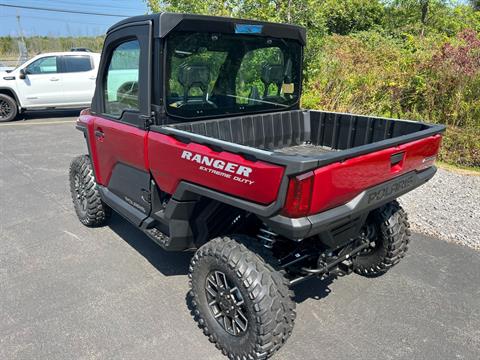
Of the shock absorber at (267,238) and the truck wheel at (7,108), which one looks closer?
the shock absorber at (267,238)

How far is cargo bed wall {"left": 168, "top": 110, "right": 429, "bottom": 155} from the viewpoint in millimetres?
3270

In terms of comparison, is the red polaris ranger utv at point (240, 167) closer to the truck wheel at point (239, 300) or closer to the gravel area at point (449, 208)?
the truck wheel at point (239, 300)

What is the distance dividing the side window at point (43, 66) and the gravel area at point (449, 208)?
9.77 metres

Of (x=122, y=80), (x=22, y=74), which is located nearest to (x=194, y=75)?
(x=122, y=80)

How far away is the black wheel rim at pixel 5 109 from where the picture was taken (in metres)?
10.8

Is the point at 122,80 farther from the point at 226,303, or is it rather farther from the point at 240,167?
the point at 226,303

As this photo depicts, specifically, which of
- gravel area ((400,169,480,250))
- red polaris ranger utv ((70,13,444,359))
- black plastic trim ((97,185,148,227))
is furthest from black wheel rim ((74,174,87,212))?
gravel area ((400,169,480,250))

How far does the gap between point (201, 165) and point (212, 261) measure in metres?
0.62

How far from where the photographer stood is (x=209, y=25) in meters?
2.96

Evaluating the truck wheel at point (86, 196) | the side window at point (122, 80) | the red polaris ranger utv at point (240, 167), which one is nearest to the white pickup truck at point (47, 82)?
the truck wheel at point (86, 196)

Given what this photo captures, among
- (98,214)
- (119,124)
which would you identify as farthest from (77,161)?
(119,124)

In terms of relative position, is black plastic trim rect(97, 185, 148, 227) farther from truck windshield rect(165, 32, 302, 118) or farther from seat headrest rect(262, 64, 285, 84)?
seat headrest rect(262, 64, 285, 84)

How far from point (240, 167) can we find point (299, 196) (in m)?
0.38

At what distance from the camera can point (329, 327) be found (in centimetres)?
287
